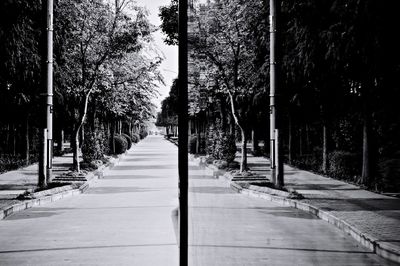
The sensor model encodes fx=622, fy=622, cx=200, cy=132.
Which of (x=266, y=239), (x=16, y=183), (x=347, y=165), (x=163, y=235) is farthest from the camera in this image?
(x=347, y=165)

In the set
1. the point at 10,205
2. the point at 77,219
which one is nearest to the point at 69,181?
the point at 10,205

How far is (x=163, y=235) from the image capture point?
1036 cm

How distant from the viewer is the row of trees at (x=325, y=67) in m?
17.3

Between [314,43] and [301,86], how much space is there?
6408 millimetres

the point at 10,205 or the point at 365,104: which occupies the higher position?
the point at 365,104

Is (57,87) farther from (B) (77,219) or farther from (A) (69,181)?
(B) (77,219)

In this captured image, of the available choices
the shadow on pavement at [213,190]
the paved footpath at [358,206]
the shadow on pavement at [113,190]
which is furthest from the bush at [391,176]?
the shadow on pavement at [113,190]

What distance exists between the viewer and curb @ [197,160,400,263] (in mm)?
8398

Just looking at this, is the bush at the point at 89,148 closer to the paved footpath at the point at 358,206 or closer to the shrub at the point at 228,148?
Answer: the shrub at the point at 228,148

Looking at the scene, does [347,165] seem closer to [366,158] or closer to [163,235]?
[366,158]

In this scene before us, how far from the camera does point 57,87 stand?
23953 mm

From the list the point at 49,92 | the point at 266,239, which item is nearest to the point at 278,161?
the point at 49,92

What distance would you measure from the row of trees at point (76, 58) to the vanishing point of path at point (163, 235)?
14.9ft

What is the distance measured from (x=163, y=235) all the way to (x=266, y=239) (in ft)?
5.63
